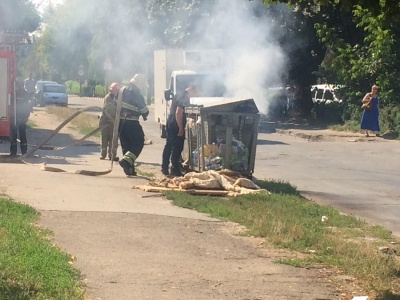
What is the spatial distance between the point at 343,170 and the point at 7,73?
23.7 feet

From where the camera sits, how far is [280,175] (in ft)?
57.6

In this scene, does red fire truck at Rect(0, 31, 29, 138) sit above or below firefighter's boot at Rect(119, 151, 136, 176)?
above

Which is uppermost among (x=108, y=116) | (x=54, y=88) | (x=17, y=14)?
(x=17, y=14)

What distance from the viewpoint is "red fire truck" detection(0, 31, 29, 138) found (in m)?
19.9

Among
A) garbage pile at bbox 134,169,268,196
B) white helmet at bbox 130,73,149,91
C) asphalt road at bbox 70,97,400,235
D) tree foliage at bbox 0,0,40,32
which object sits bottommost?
asphalt road at bbox 70,97,400,235

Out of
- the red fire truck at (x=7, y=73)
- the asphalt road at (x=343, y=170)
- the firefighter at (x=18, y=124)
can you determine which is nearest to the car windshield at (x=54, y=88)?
the asphalt road at (x=343, y=170)

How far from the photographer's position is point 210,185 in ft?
43.6

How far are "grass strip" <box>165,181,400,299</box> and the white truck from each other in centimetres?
825

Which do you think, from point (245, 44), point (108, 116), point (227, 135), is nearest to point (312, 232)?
point (227, 135)

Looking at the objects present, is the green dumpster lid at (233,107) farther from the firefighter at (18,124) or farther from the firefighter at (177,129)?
the firefighter at (18,124)

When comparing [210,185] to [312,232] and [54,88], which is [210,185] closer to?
[312,232]

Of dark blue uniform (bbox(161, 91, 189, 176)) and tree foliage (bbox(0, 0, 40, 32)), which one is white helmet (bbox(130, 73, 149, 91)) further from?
tree foliage (bbox(0, 0, 40, 32))

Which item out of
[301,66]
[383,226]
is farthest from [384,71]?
[383,226]

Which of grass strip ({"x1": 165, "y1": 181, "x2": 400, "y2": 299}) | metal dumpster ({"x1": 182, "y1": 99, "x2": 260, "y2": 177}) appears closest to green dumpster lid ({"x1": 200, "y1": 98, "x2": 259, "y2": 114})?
metal dumpster ({"x1": 182, "y1": 99, "x2": 260, "y2": 177})
